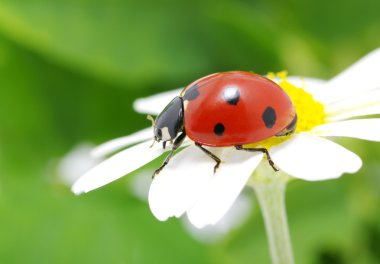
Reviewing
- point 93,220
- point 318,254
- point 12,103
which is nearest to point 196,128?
point 93,220

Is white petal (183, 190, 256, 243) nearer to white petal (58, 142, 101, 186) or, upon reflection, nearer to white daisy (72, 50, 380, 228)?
white petal (58, 142, 101, 186)

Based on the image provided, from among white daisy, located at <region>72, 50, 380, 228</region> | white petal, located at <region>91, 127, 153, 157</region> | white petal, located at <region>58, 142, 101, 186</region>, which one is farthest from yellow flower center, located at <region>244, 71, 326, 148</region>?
white petal, located at <region>58, 142, 101, 186</region>

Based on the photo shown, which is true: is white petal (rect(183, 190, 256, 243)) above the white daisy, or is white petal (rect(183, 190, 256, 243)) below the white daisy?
below

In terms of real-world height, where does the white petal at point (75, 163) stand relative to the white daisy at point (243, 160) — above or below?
below

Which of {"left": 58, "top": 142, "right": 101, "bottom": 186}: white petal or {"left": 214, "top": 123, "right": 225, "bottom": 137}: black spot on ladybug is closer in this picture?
{"left": 214, "top": 123, "right": 225, "bottom": 137}: black spot on ladybug

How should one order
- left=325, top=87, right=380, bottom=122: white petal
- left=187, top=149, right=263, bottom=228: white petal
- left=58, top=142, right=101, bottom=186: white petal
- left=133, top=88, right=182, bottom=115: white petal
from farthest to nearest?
left=58, top=142, right=101, bottom=186: white petal → left=133, top=88, right=182, bottom=115: white petal → left=325, top=87, right=380, bottom=122: white petal → left=187, top=149, right=263, bottom=228: white petal

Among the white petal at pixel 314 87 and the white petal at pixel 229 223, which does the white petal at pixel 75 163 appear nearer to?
the white petal at pixel 229 223

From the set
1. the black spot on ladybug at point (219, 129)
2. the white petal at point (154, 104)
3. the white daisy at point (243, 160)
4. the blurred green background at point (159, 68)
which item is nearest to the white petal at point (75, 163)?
the blurred green background at point (159, 68)
